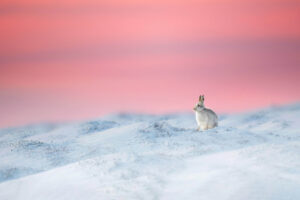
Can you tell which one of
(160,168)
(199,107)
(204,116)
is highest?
(199,107)

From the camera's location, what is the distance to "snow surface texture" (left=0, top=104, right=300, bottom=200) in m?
7.89

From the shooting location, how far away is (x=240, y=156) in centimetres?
966

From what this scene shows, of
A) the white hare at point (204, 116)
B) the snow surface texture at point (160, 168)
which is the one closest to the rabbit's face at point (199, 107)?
the white hare at point (204, 116)

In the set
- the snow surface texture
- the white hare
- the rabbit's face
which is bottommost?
the snow surface texture

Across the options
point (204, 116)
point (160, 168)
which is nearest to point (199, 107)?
point (204, 116)

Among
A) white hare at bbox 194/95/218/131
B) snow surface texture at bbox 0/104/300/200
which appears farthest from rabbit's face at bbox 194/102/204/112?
snow surface texture at bbox 0/104/300/200

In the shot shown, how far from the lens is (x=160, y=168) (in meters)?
9.26

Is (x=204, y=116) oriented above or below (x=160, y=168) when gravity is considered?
above

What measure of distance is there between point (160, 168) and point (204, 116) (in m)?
5.88

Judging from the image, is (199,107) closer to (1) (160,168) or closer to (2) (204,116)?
(2) (204,116)

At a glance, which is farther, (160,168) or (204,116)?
(204,116)

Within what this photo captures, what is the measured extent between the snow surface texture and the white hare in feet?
2.30

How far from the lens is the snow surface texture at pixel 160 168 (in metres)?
7.89

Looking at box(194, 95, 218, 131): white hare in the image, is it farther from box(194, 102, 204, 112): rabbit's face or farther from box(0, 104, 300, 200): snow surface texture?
box(0, 104, 300, 200): snow surface texture
